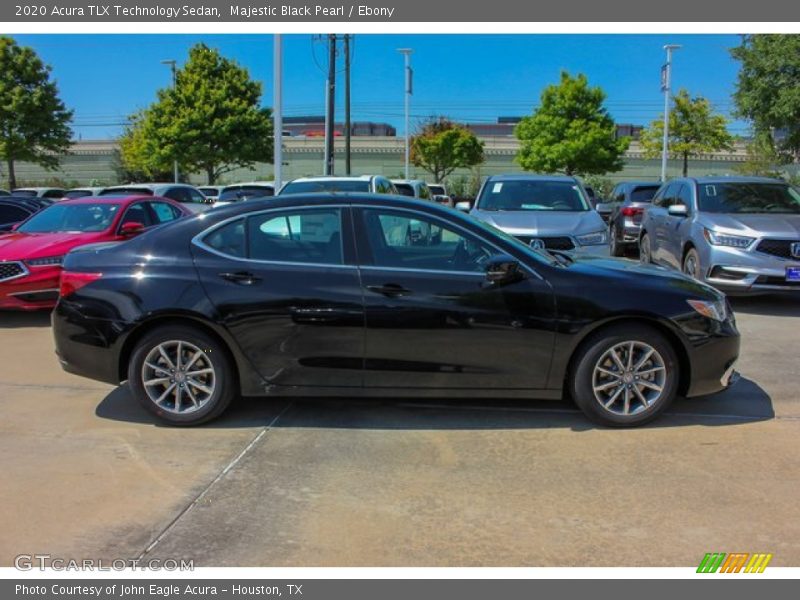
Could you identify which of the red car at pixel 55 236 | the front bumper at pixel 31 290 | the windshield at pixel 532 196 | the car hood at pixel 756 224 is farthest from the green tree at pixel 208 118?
the car hood at pixel 756 224

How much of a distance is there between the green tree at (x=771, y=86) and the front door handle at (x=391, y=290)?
13419mm

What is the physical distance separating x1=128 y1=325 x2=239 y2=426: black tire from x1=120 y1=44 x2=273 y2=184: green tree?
25.4 meters

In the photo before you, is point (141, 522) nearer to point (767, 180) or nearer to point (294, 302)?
point (294, 302)

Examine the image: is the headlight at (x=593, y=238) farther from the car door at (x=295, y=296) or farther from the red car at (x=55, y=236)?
the red car at (x=55, y=236)

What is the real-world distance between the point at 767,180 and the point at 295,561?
30.2 ft

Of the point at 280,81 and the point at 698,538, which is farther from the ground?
the point at 280,81

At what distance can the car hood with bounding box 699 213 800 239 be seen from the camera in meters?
8.20

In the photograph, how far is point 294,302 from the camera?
4.68 m

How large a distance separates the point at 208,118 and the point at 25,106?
710 cm

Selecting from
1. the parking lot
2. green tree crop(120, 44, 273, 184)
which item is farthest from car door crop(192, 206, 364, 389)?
green tree crop(120, 44, 273, 184)

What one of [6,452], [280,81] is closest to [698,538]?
[6,452]

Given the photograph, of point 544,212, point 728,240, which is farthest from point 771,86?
point 544,212

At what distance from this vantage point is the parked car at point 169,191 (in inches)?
633

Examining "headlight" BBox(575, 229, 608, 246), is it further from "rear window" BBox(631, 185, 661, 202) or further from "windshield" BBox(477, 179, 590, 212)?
"rear window" BBox(631, 185, 661, 202)
